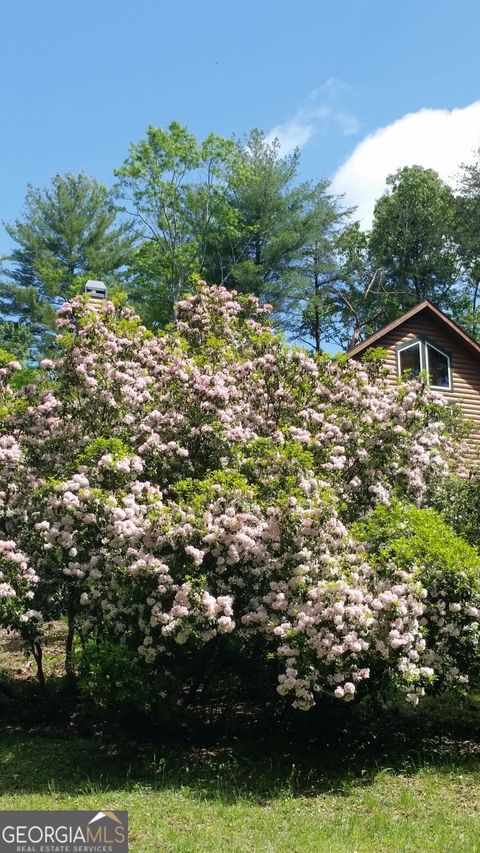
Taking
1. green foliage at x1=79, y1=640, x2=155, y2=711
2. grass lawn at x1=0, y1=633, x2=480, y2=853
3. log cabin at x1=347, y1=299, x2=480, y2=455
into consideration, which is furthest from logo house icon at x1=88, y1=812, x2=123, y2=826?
log cabin at x1=347, y1=299, x2=480, y2=455

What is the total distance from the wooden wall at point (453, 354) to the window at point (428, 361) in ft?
0.48

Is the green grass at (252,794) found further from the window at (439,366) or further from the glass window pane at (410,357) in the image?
the window at (439,366)

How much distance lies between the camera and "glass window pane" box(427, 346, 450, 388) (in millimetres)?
21734

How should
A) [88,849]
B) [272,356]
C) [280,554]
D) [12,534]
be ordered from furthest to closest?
[272,356] → [12,534] → [280,554] → [88,849]

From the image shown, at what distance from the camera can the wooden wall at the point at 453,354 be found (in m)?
21.2

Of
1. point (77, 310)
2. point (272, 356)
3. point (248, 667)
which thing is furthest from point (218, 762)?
point (77, 310)

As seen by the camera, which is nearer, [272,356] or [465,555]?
[465,555]

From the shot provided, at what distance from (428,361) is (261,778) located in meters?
16.1

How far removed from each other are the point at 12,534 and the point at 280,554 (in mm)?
3155

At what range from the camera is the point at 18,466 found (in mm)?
8836

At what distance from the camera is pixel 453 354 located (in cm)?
2197

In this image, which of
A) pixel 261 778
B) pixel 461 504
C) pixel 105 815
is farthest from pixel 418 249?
pixel 105 815

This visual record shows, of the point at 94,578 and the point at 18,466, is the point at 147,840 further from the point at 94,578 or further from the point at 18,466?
the point at 18,466
